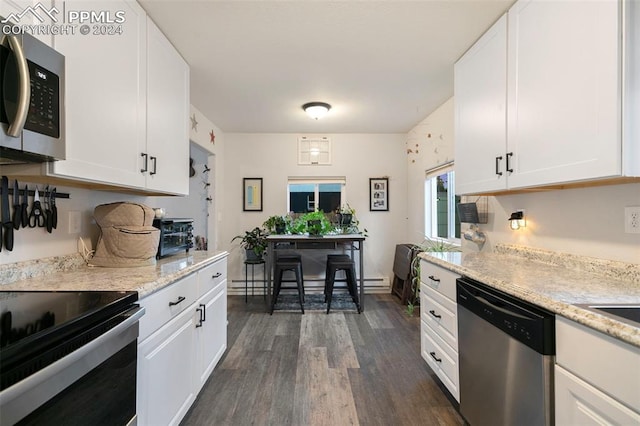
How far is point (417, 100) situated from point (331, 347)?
2.68 m

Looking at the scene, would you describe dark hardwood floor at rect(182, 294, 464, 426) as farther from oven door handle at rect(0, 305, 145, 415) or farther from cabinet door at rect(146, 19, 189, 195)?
cabinet door at rect(146, 19, 189, 195)

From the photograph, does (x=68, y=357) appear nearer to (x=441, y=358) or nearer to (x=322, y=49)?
(x=441, y=358)

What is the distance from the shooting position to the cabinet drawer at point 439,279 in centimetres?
167

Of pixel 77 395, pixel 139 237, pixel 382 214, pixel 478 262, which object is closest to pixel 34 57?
pixel 139 237

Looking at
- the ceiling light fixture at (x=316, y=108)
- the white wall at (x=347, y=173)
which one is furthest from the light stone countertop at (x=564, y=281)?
the white wall at (x=347, y=173)

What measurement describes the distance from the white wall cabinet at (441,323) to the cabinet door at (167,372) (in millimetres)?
1534

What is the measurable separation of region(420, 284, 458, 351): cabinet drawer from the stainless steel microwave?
6.72ft

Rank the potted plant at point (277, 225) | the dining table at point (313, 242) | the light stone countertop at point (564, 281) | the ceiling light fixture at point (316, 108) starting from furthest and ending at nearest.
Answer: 1. the potted plant at point (277, 225)
2. the dining table at point (313, 242)
3. the ceiling light fixture at point (316, 108)
4. the light stone countertop at point (564, 281)

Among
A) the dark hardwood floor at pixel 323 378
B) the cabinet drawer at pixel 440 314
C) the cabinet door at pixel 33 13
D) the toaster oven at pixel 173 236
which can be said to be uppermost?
the cabinet door at pixel 33 13

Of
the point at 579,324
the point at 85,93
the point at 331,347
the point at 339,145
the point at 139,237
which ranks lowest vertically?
the point at 331,347

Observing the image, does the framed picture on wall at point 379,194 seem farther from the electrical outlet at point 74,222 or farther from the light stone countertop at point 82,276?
the electrical outlet at point 74,222

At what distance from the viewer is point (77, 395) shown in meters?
0.83

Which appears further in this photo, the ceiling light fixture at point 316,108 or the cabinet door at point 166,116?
the ceiling light fixture at point 316,108

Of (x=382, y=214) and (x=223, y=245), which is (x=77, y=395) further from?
(x=382, y=214)
